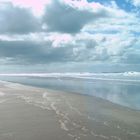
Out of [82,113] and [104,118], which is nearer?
[104,118]

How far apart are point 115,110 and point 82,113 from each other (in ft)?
11.3

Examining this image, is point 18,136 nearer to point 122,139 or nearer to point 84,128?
point 84,128

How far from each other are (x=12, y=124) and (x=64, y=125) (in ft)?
9.51

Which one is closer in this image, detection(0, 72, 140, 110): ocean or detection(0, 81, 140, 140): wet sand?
detection(0, 81, 140, 140): wet sand

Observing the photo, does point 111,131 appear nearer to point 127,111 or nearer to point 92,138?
point 92,138

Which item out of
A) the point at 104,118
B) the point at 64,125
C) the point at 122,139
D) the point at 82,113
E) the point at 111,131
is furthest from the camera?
the point at 82,113

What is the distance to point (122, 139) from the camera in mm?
13062

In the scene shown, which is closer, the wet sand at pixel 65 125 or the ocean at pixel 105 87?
the wet sand at pixel 65 125

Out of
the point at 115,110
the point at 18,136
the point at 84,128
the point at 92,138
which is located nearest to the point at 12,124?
the point at 18,136

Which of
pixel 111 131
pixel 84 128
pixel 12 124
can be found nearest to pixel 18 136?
pixel 12 124

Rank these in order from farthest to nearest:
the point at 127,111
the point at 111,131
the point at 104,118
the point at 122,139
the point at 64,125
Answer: the point at 127,111 → the point at 104,118 → the point at 64,125 → the point at 111,131 → the point at 122,139

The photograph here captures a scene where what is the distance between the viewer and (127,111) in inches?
855

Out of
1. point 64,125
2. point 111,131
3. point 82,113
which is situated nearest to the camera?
point 111,131

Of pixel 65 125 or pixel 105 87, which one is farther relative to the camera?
pixel 105 87
